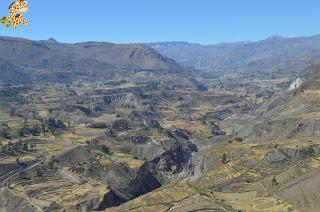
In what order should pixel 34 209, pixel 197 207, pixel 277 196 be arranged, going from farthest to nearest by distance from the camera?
pixel 34 209, pixel 277 196, pixel 197 207

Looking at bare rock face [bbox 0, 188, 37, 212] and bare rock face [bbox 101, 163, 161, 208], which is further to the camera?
bare rock face [bbox 101, 163, 161, 208]

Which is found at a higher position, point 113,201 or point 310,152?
point 310,152

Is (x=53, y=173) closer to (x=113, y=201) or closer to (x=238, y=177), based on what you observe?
(x=113, y=201)

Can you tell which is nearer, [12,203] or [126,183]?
[12,203]

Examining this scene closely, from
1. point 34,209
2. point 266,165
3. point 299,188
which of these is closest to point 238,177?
point 266,165

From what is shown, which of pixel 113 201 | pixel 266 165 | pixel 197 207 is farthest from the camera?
pixel 266 165

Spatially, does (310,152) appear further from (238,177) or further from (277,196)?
(277,196)

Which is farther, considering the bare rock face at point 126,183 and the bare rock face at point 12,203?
the bare rock face at point 126,183

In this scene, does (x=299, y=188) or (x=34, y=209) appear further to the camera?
(x=34, y=209)
